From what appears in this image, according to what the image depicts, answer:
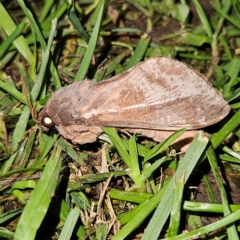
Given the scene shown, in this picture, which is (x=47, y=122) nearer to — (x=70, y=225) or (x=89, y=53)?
(x=89, y=53)

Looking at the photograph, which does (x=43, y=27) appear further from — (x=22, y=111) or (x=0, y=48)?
(x=22, y=111)

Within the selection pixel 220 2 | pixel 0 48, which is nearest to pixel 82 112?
pixel 0 48

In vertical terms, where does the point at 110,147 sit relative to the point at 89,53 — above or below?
below

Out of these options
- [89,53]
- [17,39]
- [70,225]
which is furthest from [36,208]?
[17,39]

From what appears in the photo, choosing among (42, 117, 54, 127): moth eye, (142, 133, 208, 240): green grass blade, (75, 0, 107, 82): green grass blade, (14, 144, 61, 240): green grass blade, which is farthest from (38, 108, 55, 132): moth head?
(142, 133, 208, 240): green grass blade

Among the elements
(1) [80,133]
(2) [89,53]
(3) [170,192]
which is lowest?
(3) [170,192]

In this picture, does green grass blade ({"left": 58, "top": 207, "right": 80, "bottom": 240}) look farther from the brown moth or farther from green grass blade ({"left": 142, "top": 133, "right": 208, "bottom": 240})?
the brown moth
